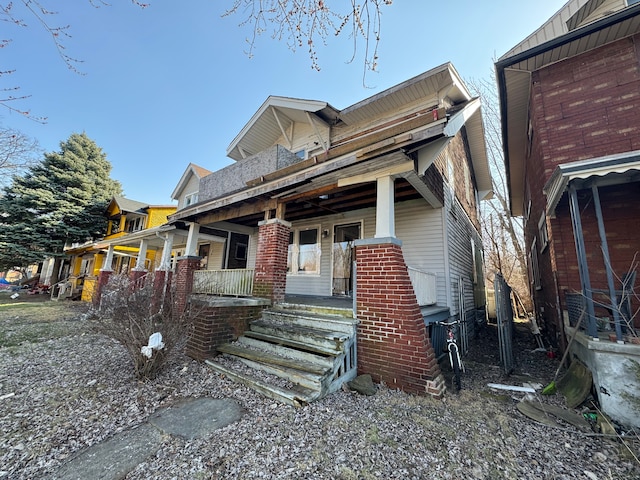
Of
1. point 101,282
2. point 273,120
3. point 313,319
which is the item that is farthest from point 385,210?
point 101,282

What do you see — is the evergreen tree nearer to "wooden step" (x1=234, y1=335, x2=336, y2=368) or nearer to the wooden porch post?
"wooden step" (x1=234, y1=335, x2=336, y2=368)

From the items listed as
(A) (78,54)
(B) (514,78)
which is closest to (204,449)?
(A) (78,54)

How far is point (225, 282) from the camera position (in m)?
7.23

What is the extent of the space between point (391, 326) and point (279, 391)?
1.88m

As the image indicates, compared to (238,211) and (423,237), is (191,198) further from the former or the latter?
(423,237)

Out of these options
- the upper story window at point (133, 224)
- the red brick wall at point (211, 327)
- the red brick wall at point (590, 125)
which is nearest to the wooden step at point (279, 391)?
the red brick wall at point (211, 327)

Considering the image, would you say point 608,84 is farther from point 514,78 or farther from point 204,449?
point 204,449

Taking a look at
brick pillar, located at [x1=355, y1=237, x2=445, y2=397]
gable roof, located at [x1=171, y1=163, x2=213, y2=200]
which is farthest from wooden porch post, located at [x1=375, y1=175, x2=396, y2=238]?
gable roof, located at [x1=171, y1=163, x2=213, y2=200]

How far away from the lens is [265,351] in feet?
15.3

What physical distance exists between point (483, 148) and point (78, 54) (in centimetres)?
1309

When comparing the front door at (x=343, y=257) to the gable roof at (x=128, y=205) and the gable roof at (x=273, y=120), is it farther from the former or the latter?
the gable roof at (x=128, y=205)

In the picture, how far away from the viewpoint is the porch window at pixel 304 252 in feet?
29.1

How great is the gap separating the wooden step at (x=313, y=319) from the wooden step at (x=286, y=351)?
0.57 meters

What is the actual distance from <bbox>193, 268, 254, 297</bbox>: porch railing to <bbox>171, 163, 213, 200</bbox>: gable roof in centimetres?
778
